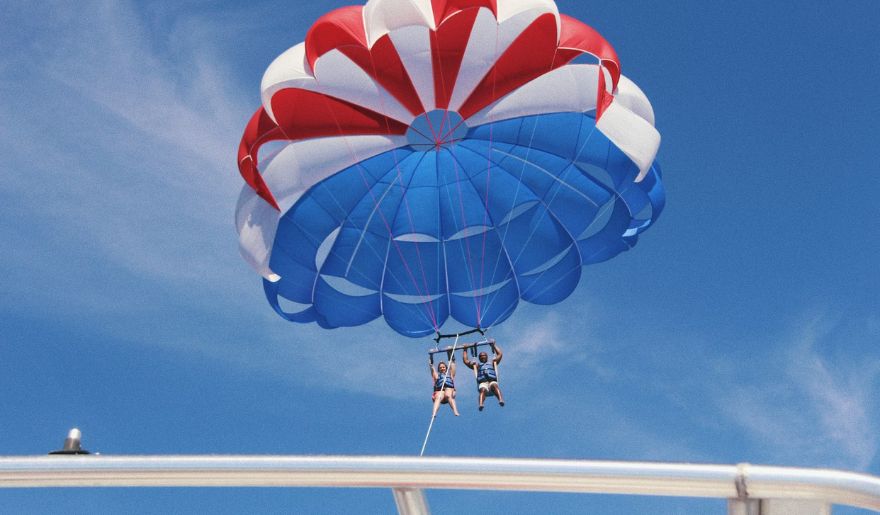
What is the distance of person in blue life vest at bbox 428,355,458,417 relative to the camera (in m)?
10.0

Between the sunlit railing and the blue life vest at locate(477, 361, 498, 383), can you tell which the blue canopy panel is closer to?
the blue life vest at locate(477, 361, 498, 383)

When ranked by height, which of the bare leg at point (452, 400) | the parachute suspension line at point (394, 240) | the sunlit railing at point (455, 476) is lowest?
the sunlit railing at point (455, 476)

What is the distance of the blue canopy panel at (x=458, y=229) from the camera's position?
1107 cm

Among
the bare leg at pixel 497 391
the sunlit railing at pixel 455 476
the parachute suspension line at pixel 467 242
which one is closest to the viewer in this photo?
the sunlit railing at pixel 455 476

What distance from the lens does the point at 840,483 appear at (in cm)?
231

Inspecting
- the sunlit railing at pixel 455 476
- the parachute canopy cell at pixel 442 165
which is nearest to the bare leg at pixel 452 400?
the parachute canopy cell at pixel 442 165

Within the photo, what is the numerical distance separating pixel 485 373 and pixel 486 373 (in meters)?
0.01

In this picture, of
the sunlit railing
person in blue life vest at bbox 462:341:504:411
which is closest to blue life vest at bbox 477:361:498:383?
person in blue life vest at bbox 462:341:504:411

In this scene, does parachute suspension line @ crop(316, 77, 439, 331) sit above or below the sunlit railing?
above

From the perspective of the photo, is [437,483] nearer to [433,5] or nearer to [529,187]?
[433,5]

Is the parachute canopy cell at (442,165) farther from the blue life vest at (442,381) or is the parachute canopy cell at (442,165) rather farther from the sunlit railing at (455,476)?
the sunlit railing at (455,476)

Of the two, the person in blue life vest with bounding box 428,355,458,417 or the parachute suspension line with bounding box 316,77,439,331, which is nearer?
the person in blue life vest with bounding box 428,355,458,417

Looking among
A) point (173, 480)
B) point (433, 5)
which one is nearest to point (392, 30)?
point (433, 5)

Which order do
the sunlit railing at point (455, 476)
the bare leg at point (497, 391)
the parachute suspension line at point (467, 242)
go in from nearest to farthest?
the sunlit railing at point (455, 476) < the bare leg at point (497, 391) < the parachute suspension line at point (467, 242)
